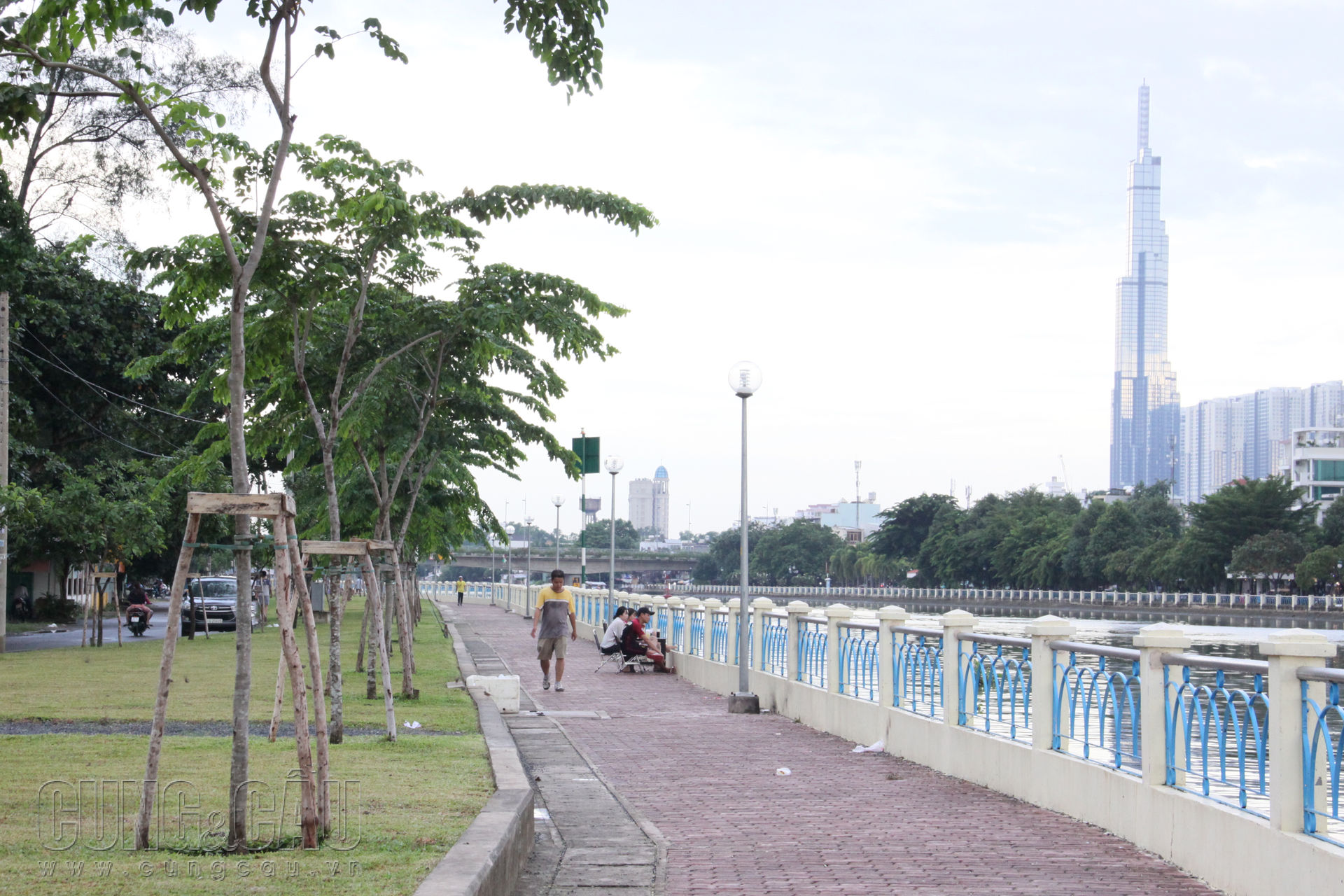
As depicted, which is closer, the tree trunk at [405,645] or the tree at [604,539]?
the tree trunk at [405,645]

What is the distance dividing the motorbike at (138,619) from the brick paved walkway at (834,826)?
22233 mm

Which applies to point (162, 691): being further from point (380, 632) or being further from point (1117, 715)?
point (380, 632)

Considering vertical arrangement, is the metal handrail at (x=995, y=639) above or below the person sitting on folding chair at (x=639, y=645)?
above

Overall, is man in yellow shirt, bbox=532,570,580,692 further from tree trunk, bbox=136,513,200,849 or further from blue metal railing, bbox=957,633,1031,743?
tree trunk, bbox=136,513,200,849

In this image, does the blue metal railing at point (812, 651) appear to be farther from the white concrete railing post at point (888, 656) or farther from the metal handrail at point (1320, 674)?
the metal handrail at point (1320, 674)

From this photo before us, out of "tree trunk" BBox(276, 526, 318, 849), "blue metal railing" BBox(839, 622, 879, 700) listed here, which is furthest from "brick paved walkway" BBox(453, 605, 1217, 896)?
"tree trunk" BBox(276, 526, 318, 849)

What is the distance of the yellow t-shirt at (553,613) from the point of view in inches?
712

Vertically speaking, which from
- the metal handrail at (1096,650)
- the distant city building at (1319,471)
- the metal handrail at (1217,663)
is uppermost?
the distant city building at (1319,471)

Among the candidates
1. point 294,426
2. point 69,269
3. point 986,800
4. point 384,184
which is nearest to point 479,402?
point 294,426

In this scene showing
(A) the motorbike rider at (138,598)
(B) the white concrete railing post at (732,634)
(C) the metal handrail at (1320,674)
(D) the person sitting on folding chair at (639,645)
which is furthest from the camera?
(A) the motorbike rider at (138,598)

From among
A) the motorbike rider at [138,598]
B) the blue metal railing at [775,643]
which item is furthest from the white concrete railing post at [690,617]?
the motorbike rider at [138,598]

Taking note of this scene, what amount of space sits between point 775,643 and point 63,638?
2142 cm

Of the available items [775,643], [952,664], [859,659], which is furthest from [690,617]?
[952,664]

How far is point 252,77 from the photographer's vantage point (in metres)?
27.5
